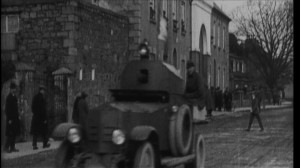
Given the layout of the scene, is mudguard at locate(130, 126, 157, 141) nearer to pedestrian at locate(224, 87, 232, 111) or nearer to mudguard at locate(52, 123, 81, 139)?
mudguard at locate(52, 123, 81, 139)

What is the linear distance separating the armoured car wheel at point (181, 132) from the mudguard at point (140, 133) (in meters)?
0.54

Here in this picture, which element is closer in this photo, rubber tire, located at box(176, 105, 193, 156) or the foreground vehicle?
the foreground vehicle

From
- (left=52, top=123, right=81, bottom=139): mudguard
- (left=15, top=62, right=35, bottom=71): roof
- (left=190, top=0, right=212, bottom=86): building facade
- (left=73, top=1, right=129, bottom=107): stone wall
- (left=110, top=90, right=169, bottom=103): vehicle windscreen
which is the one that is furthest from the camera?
(left=190, top=0, right=212, bottom=86): building facade

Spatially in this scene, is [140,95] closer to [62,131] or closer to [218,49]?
[62,131]

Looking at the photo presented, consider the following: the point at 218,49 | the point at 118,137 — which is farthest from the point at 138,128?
the point at 218,49

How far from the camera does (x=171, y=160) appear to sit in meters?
6.43

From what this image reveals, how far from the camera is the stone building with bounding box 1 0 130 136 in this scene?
12.0m

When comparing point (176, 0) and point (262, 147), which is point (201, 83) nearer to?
point (262, 147)

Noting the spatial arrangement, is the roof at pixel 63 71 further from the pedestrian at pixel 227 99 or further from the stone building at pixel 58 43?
the pedestrian at pixel 227 99

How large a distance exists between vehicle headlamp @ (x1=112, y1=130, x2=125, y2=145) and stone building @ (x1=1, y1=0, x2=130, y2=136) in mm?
5572

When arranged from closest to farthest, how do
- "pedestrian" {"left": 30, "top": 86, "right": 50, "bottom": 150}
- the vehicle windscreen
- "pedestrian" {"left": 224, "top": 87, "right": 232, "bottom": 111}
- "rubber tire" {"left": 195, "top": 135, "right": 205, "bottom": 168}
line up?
the vehicle windscreen
"rubber tire" {"left": 195, "top": 135, "right": 205, "bottom": 168}
"pedestrian" {"left": 30, "top": 86, "right": 50, "bottom": 150}
"pedestrian" {"left": 224, "top": 87, "right": 232, "bottom": 111}

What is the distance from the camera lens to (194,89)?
7.21m

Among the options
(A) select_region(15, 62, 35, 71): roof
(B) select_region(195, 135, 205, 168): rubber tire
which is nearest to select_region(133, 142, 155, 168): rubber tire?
(B) select_region(195, 135, 205, 168): rubber tire

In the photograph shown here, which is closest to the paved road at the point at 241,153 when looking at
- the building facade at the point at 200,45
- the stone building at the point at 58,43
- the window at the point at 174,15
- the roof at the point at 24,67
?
the building facade at the point at 200,45
